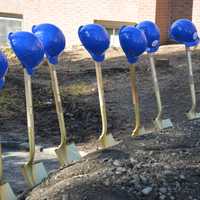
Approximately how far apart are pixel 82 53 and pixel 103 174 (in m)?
10.1

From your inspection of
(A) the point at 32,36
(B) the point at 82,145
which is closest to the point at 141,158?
(A) the point at 32,36

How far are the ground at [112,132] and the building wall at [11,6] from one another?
4951 mm

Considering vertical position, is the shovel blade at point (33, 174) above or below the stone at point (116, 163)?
below

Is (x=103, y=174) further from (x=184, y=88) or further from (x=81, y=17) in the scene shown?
(x=81, y=17)

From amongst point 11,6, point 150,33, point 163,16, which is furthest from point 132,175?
point 11,6

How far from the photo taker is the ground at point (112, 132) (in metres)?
3.99

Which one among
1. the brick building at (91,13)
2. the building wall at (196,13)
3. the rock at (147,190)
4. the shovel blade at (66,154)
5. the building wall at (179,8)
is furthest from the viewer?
the building wall at (179,8)

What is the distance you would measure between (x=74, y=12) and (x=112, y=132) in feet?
33.6

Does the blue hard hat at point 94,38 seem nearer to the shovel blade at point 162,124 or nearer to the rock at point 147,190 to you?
the shovel blade at point 162,124

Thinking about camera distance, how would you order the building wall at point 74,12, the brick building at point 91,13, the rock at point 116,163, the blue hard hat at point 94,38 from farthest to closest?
the building wall at point 74,12
the brick building at point 91,13
the blue hard hat at point 94,38
the rock at point 116,163

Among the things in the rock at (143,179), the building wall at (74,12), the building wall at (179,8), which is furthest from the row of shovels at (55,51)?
the building wall at (74,12)

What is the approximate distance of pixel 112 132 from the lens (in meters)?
7.41

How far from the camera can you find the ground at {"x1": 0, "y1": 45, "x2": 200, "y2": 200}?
157 inches

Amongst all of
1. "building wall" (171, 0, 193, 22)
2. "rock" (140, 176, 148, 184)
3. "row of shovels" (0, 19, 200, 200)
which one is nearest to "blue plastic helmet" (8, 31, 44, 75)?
"row of shovels" (0, 19, 200, 200)
